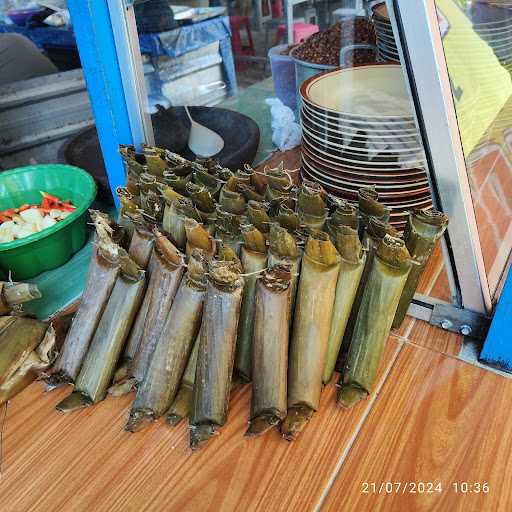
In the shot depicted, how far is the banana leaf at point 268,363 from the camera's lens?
3.28 feet

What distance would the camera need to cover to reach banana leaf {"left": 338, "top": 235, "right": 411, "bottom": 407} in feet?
3.22

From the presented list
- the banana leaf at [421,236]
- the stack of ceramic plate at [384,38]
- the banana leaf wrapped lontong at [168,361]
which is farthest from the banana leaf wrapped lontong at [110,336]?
the stack of ceramic plate at [384,38]

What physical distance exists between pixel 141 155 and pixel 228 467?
0.99 m

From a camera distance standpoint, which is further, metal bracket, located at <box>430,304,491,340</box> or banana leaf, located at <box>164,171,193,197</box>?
banana leaf, located at <box>164,171,193,197</box>

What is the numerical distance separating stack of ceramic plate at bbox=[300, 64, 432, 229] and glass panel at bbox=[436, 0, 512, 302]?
6.5 inches

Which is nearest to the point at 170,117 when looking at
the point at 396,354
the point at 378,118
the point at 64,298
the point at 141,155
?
the point at 141,155

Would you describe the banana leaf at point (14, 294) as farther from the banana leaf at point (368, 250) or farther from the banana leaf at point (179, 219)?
the banana leaf at point (368, 250)

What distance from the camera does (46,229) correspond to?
5.08 ft

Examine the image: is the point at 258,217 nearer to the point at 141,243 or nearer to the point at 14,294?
the point at 141,243

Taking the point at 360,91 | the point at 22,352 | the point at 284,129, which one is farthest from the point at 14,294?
the point at 284,129

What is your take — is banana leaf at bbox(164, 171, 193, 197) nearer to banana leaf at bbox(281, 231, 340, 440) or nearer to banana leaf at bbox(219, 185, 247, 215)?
banana leaf at bbox(219, 185, 247, 215)

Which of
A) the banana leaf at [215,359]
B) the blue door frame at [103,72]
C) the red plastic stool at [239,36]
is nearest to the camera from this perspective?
the banana leaf at [215,359]

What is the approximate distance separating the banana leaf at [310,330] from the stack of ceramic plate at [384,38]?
83 centimetres

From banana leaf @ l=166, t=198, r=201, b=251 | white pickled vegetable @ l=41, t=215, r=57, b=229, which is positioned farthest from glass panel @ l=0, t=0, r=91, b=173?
banana leaf @ l=166, t=198, r=201, b=251
